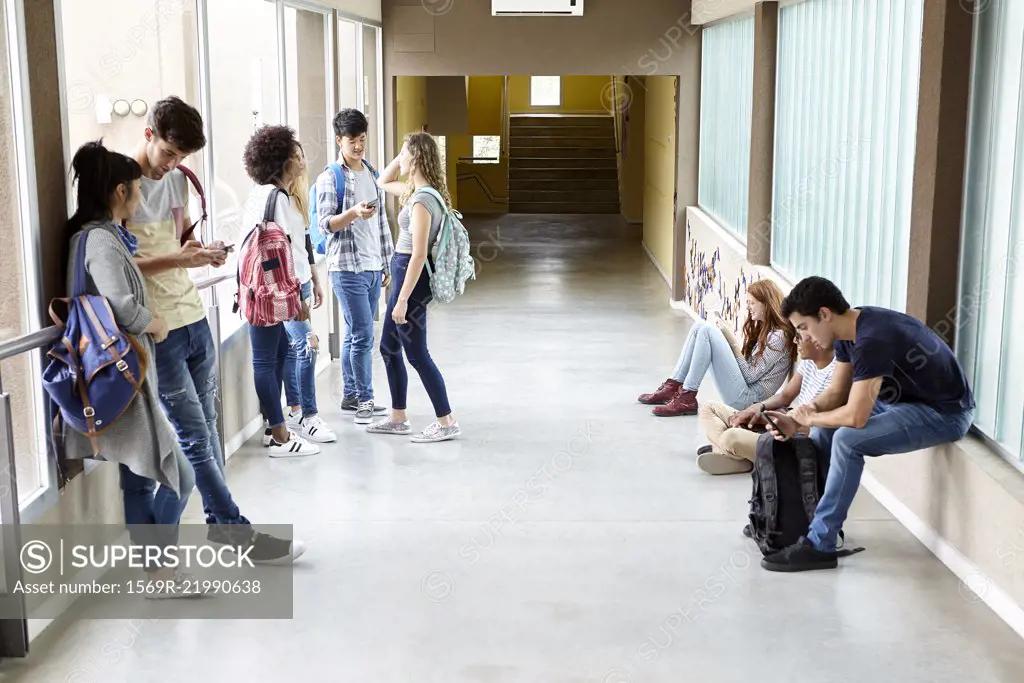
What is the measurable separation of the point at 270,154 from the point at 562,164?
46.7 ft

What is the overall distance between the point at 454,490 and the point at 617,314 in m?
4.76

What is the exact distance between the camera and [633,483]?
5.51 m

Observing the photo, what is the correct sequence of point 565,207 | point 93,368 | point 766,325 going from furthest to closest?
point 565,207 < point 766,325 < point 93,368

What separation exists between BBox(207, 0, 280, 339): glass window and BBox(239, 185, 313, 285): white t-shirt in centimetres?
43

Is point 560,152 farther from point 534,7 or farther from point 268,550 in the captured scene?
point 268,550

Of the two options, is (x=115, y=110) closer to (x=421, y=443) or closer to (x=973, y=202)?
(x=421, y=443)

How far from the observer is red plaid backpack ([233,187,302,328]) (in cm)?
538

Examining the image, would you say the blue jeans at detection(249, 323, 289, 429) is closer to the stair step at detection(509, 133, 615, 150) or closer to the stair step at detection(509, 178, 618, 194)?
the stair step at detection(509, 178, 618, 194)

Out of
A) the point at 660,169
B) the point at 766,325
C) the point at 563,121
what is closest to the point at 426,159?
the point at 766,325

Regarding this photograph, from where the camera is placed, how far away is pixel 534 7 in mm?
10062

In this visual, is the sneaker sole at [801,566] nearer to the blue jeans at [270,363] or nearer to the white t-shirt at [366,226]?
the blue jeans at [270,363]

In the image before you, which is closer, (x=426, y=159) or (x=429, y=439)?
(x=426, y=159)

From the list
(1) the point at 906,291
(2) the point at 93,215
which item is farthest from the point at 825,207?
(2) the point at 93,215

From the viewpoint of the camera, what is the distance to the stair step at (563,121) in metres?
20.3
